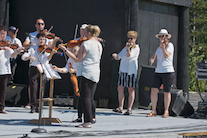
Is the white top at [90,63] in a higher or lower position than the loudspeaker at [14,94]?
higher

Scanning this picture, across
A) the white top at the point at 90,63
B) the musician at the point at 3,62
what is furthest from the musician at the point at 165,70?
the musician at the point at 3,62

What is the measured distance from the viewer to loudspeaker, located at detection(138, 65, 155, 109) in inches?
318

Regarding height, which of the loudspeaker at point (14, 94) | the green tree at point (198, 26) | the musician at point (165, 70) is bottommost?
the loudspeaker at point (14, 94)

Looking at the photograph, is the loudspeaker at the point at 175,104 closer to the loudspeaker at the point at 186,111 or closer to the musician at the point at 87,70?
the loudspeaker at the point at 186,111

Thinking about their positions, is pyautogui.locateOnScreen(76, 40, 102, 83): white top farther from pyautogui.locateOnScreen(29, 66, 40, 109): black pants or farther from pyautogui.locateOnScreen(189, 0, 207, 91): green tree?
pyautogui.locateOnScreen(189, 0, 207, 91): green tree

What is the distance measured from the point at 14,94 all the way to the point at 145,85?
3.25m

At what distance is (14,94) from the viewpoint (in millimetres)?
7781

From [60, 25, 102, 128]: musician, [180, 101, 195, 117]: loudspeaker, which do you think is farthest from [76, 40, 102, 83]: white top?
[180, 101, 195, 117]: loudspeaker

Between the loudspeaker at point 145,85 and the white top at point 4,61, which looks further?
the loudspeaker at point 145,85

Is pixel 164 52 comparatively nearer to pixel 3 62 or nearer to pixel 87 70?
pixel 87 70

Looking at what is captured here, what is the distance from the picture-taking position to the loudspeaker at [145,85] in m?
8.07

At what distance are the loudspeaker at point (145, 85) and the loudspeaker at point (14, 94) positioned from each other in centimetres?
294

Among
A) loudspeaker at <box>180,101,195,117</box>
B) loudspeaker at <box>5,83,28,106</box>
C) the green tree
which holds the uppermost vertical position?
the green tree

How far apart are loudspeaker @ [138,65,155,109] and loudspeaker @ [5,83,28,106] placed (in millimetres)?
2943
